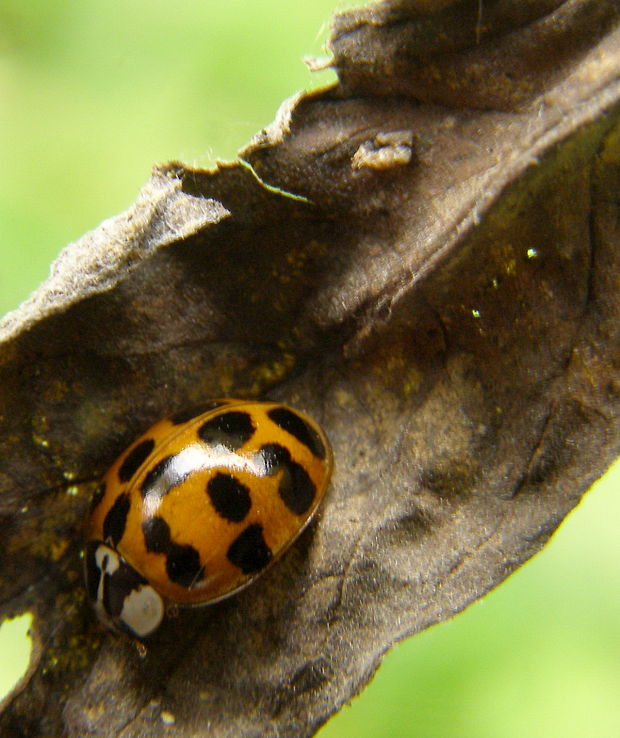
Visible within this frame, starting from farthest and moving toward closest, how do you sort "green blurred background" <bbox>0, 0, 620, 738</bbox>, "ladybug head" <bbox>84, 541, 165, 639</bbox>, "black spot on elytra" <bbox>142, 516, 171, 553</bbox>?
"green blurred background" <bbox>0, 0, 620, 738</bbox>, "black spot on elytra" <bbox>142, 516, 171, 553</bbox>, "ladybug head" <bbox>84, 541, 165, 639</bbox>

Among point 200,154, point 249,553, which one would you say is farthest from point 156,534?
point 200,154

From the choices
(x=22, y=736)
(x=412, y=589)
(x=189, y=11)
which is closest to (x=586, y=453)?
(x=412, y=589)

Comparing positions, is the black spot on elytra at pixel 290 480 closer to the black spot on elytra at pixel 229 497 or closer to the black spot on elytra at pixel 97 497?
the black spot on elytra at pixel 229 497

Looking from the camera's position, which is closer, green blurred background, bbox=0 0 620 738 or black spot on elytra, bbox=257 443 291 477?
black spot on elytra, bbox=257 443 291 477

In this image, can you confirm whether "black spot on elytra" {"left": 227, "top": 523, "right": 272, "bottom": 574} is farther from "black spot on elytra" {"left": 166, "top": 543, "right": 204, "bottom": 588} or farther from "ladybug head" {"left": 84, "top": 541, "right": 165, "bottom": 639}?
"ladybug head" {"left": 84, "top": 541, "right": 165, "bottom": 639}

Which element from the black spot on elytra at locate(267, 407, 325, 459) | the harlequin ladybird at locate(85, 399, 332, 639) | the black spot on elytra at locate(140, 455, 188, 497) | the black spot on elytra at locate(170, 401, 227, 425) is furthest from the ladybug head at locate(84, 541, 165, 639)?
the black spot on elytra at locate(267, 407, 325, 459)

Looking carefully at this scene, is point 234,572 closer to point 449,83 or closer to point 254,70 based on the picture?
point 449,83

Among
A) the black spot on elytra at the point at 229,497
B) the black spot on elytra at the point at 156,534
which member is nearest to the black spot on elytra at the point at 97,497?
the black spot on elytra at the point at 156,534
